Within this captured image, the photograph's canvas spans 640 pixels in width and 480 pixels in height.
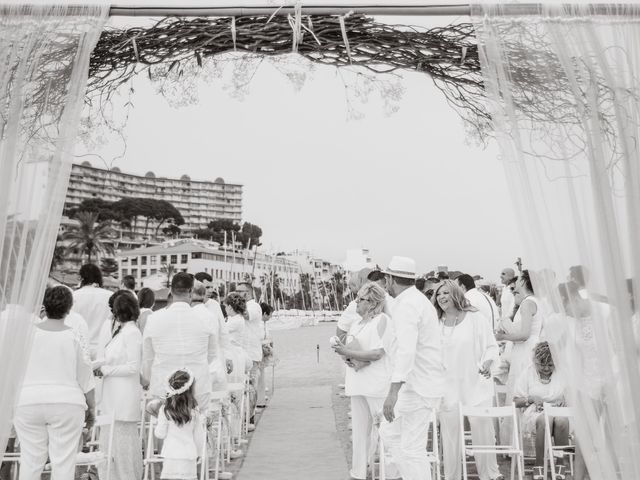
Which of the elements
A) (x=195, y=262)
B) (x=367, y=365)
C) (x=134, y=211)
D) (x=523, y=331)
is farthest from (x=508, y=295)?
(x=134, y=211)

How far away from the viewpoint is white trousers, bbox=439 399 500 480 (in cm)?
777

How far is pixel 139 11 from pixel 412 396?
3.88 meters

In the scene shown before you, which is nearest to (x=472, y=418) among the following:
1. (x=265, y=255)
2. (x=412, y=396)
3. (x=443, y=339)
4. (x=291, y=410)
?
(x=443, y=339)

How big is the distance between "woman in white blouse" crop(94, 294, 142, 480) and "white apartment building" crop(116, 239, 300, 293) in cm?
12833

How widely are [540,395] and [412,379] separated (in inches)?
71.6

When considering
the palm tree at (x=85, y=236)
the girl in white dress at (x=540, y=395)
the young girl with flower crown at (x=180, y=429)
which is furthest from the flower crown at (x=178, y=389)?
the palm tree at (x=85, y=236)

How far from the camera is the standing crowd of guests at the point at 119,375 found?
19.1ft

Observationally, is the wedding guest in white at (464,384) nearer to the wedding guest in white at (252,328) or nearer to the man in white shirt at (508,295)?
the wedding guest in white at (252,328)

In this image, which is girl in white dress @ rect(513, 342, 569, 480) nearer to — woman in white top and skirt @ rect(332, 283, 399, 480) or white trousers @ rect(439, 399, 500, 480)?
white trousers @ rect(439, 399, 500, 480)

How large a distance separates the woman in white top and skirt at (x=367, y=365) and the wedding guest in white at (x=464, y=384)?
595 mm

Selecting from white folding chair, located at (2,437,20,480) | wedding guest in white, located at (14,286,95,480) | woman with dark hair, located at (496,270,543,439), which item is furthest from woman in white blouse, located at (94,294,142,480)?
woman with dark hair, located at (496,270,543,439)

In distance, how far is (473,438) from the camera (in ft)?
25.8

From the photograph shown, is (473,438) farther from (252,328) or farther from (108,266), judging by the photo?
(108,266)

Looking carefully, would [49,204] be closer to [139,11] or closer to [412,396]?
[139,11]
